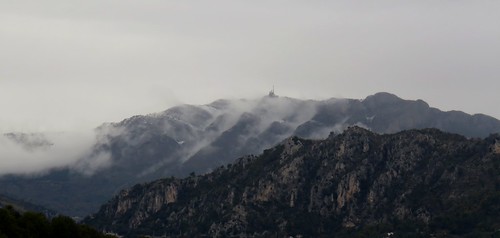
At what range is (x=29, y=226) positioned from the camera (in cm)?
19700

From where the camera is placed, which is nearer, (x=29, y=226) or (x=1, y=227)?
(x=1, y=227)

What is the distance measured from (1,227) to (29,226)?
12.3 metres

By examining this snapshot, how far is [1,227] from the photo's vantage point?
607 feet
